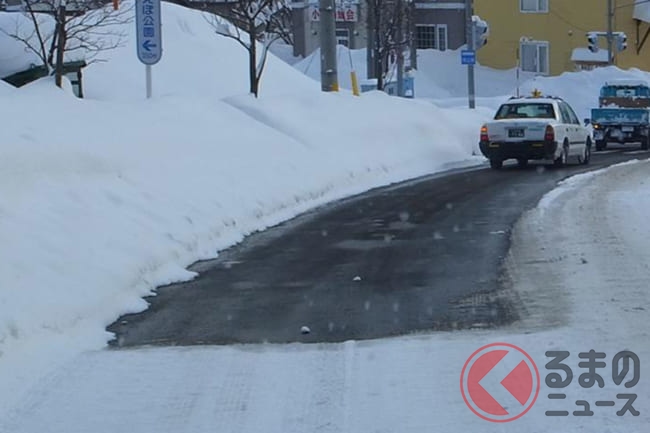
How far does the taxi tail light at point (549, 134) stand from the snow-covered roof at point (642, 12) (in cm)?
3745

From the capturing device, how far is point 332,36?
25922 millimetres

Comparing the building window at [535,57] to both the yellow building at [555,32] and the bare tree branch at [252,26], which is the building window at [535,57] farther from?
the bare tree branch at [252,26]

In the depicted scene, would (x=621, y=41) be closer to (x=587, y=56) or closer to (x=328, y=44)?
(x=587, y=56)

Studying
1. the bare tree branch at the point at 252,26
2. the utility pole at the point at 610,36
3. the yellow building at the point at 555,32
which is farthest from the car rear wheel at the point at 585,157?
the yellow building at the point at 555,32

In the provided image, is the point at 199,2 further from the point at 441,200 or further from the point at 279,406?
the point at 279,406

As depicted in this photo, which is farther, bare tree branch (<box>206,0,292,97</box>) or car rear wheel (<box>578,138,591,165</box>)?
car rear wheel (<box>578,138,591,165</box>)

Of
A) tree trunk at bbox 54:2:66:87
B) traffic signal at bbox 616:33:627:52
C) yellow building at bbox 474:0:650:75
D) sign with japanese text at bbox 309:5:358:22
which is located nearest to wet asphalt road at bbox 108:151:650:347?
tree trunk at bbox 54:2:66:87

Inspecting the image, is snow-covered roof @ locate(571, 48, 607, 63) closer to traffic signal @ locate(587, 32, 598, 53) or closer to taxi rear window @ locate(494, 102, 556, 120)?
traffic signal @ locate(587, 32, 598, 53)

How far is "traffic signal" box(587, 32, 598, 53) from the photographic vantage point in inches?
2217

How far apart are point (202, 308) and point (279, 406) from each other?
2.94 metres

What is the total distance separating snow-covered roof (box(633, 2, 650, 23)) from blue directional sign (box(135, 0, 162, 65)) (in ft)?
144

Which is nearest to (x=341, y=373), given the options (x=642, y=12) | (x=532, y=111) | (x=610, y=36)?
(x=532, y=111)

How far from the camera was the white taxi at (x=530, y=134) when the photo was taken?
24.0 m

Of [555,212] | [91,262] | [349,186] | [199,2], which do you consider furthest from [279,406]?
[199,2]
